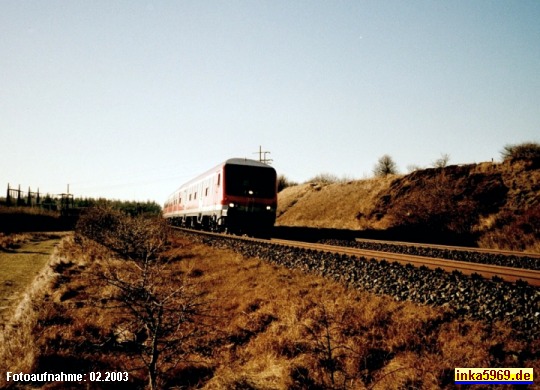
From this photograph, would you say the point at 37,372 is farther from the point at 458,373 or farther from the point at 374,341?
the point at 458,373

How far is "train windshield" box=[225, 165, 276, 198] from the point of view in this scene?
1575 cm

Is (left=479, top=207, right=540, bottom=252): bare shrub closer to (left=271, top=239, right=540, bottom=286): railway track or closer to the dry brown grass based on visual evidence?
(left=271, top=239, right=540, bottom=286): railway track

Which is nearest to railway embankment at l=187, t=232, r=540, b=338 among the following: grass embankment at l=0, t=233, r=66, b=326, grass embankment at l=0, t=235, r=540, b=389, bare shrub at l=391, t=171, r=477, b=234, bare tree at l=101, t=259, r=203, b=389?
grass embankment at l=0, t=235, r=540, b=389

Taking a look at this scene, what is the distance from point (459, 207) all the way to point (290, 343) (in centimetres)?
1678

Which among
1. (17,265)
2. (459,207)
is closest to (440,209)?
(459,207)

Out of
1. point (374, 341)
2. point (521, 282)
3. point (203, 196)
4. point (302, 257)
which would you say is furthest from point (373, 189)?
point (374, 341)

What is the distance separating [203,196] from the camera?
19.8 m

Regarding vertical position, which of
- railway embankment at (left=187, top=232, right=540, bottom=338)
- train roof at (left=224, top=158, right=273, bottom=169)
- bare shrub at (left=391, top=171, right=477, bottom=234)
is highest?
train roof at (left=224, top=158, right=273, bottom=169)

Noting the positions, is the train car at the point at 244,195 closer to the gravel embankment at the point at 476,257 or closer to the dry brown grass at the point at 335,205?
the gravel embankment at the point at 476,257

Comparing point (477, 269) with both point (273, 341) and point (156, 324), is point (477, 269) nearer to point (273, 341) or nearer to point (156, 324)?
point (273, 341)

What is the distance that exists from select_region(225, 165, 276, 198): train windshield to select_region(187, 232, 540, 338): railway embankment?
6777 millimetres

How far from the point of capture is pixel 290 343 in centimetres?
467

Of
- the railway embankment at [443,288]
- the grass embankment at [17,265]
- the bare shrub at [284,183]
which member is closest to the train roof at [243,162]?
the railway embankment at [443,288]

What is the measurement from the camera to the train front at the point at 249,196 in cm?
1547
